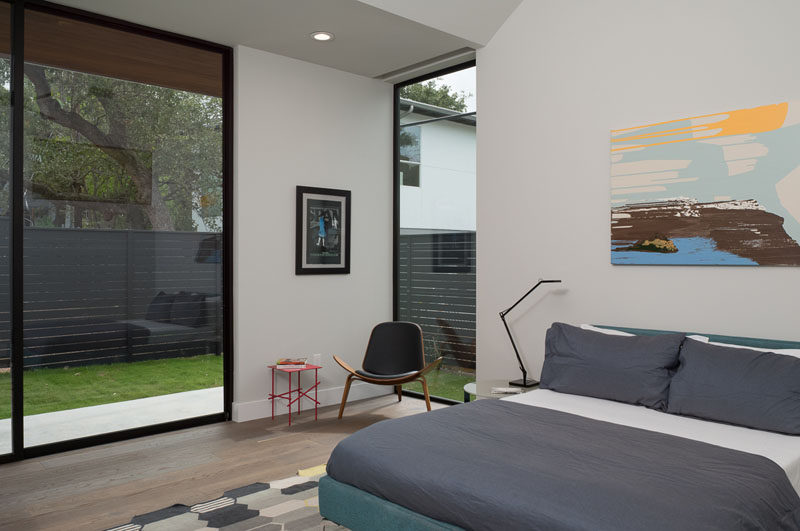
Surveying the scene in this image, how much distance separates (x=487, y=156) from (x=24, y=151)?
3127 millimetres

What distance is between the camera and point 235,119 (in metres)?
4.75

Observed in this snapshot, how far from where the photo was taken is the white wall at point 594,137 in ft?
11.0

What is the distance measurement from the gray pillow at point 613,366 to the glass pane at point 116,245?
2.63m

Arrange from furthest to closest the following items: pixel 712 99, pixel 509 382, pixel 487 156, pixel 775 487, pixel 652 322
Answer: pixel 487 156, pixel 509 382, pixel 652 322, pixel 712 99, pixel 775 487

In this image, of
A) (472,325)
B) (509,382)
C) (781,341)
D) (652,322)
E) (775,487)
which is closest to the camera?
(775,487)

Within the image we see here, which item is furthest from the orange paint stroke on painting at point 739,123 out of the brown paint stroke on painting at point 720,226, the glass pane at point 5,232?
the glass pane at point 5,232

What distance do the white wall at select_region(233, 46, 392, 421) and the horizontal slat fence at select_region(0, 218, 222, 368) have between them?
15.3 inches

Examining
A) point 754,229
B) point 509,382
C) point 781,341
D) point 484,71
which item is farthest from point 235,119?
point 781,341

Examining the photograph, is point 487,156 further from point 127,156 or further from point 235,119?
point 127,156

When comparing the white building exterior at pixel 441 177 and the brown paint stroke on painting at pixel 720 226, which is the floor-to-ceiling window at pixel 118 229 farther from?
the brown paint stroke on painting at pixel 720 226

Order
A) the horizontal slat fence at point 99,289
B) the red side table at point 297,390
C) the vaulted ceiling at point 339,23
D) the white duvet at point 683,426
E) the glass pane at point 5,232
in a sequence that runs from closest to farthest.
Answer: the white duvet at point 683,426 → the glass pane at point 5,232 → the horizontal slat fence at point 99,289 → the vaulted ceiling at point 339,23 → the red side table at point 297,390

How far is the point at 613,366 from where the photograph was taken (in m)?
3.38

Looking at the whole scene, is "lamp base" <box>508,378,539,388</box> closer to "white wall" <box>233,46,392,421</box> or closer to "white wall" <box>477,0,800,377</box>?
"white wall" <box>477,0,800,377</box>

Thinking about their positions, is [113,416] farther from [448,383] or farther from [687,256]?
[687,256]
